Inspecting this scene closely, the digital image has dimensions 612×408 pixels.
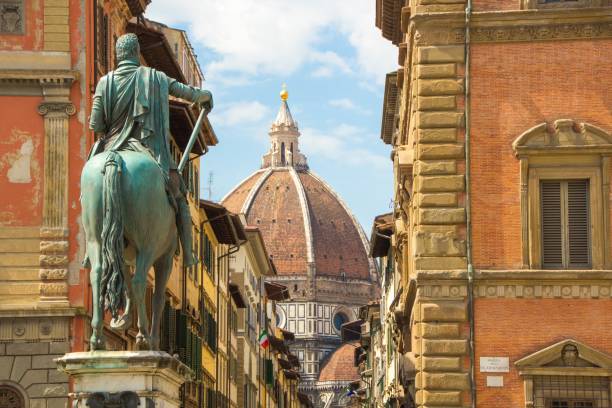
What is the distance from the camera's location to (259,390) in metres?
97.1

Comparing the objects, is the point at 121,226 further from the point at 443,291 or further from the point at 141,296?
the point at 443,291

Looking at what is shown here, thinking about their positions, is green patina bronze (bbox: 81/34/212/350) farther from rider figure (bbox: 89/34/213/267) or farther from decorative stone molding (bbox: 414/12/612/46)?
decorative stone molding (bbox: 414/12/612/46)

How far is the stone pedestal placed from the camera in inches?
556

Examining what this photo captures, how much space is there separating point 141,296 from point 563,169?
17887mm

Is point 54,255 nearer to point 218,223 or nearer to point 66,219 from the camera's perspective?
point 66,219

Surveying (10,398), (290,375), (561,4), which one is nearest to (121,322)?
(561,4)

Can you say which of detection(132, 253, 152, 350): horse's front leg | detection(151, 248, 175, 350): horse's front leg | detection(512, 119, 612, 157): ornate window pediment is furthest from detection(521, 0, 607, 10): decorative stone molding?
detection(132, 253, 152, 350): horse's front leg

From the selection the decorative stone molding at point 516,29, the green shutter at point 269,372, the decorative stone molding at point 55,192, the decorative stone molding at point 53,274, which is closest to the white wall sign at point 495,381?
the decorative stone molding at point 516,29

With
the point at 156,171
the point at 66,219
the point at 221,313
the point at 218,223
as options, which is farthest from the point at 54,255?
the point at 221,313

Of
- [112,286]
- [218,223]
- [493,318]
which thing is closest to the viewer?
[112,286]

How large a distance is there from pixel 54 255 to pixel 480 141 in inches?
393

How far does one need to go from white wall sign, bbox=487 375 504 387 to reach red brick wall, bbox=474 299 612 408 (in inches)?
3.1

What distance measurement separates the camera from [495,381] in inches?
1225

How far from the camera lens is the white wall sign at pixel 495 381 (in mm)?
31094
